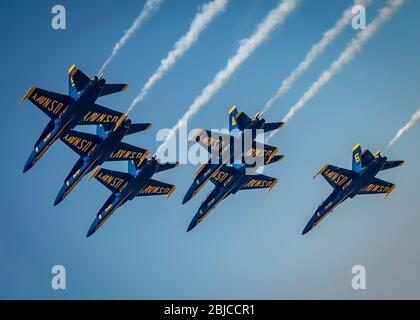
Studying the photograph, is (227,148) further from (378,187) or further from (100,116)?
(378,187)

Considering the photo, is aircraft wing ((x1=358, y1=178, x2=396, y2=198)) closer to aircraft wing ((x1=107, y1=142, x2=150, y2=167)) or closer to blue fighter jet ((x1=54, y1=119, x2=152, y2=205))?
aircraft wing ((x1=107, y1=142, x2=150, y2=167))

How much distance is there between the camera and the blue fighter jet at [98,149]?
57906 millimetres

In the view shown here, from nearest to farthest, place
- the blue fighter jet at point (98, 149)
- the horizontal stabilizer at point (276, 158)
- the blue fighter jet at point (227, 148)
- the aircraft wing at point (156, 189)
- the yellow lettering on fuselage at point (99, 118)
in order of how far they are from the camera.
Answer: the yellow lettering on fuselage at point (99, 118), the blue fighter jet at point (98, 149), the blue fighter jet at point (227, 148), the horizontal stabilizer at point (276, 158), the aircraft wing at point (156, 189)

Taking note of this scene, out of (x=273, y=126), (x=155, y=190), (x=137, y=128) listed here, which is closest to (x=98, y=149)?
(x=137, y=128)

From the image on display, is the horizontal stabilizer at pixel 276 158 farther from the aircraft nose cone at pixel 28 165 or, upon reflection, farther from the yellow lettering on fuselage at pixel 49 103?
the aircraft nose cone at pixel 28 165

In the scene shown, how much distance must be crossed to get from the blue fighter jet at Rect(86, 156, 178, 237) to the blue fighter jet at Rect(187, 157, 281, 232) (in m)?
3.31

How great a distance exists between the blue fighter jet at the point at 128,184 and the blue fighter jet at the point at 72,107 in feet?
15.7

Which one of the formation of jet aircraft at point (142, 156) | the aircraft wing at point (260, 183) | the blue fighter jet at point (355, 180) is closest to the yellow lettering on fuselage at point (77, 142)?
the formation of jet aircraft at point (142, 156)

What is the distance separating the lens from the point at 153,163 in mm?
58688

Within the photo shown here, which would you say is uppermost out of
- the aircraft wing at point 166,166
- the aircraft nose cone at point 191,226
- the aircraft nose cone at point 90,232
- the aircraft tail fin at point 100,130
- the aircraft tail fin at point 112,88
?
the aircraft tail fin at point 112,88

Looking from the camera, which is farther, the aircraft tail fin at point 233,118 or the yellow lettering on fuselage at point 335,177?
the yellow lettering on fuselage at point 335,177

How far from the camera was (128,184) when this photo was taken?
2411 inches

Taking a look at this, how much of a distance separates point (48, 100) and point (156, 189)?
14.0 m
